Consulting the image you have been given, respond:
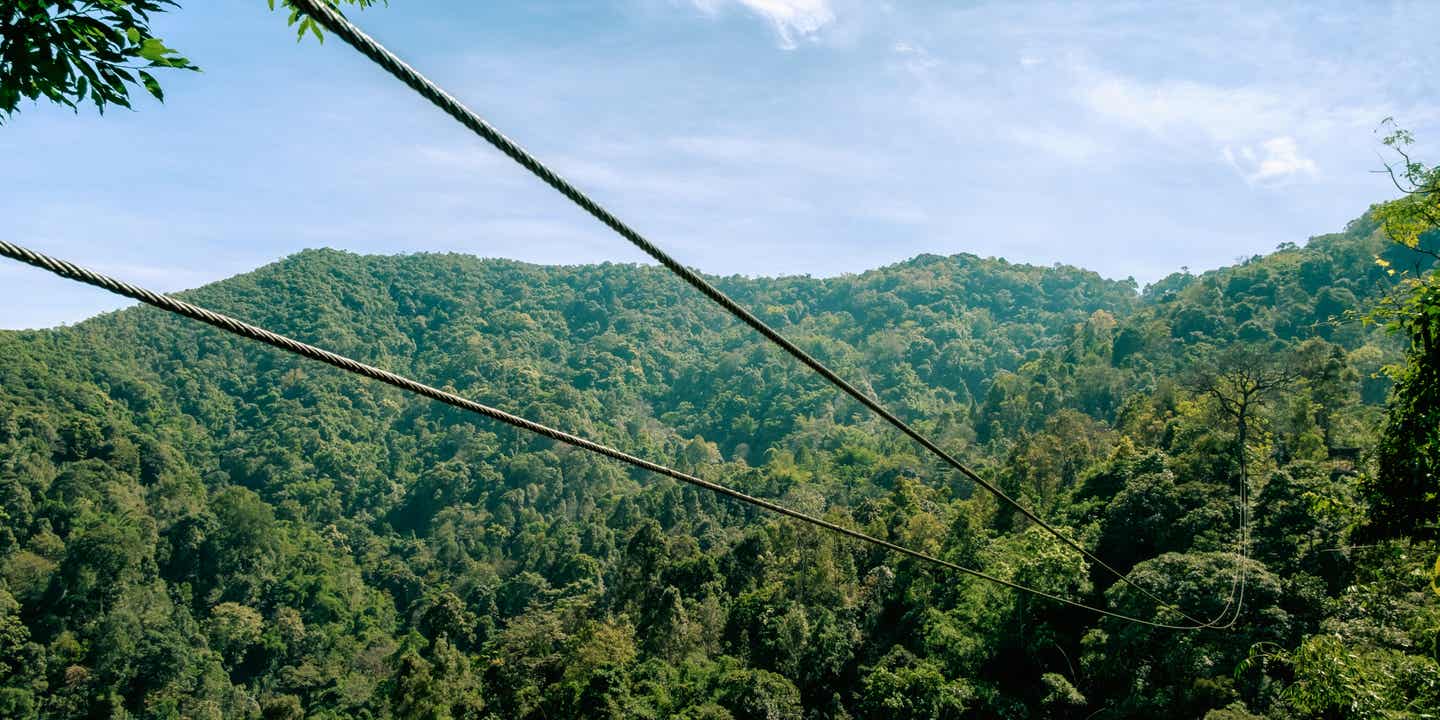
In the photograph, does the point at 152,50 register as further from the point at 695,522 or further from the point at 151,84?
the point at 695,522

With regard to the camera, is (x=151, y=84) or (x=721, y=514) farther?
(x=721, y=514)

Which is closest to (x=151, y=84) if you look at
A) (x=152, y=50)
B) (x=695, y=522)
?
(x=152, y=50)

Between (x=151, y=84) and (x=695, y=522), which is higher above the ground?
(x=151, y=84)

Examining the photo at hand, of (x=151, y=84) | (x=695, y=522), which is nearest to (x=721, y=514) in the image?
(x=695, y=522)

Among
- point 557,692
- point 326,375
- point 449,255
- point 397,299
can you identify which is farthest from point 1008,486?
point 449,255

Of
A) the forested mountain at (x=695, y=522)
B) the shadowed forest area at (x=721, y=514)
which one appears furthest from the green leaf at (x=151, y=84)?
the forested mountain at (x=695, y=522)

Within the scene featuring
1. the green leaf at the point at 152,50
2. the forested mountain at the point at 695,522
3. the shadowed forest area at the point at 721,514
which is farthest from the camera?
the forested mountain at the point at 695,522

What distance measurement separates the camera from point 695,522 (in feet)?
154

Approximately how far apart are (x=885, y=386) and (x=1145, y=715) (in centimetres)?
8078

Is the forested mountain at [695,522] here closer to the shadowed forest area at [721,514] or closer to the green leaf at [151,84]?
the shadowed forest area at [721,514]

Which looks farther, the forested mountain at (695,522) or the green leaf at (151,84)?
the forested mountain at (695,522)

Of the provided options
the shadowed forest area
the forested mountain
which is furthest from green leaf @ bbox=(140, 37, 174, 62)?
the forested mountain

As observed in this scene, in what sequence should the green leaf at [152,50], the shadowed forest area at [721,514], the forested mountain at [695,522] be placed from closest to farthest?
the green leaf at [152,50], the shadowed forest area at [721,514], the forested mountain at [695,522]

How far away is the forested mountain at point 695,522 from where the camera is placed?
17172 millimetres
